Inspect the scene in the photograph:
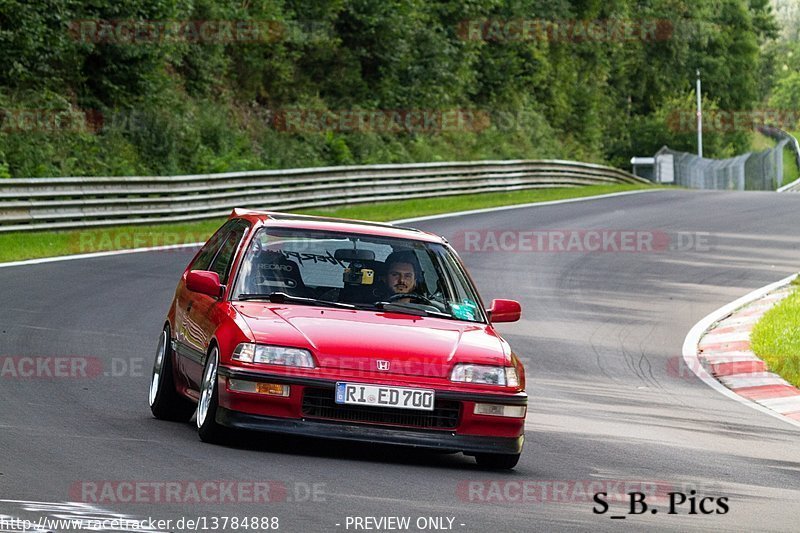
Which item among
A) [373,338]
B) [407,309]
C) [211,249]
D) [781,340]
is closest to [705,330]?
[781,340]

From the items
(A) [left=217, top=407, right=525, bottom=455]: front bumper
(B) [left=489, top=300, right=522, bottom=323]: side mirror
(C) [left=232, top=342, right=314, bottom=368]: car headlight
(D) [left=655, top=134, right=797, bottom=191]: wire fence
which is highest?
(C) [left=232, top=342, right=314, bottom=368]: car headlight

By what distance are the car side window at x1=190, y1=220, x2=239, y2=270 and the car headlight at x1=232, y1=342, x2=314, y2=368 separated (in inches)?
80.1

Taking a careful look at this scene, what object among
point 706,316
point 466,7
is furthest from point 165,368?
point 466,7

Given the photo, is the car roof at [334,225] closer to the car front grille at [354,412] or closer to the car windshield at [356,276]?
the car windshield at [356,276]

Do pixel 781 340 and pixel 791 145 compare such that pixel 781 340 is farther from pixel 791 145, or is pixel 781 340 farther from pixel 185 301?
pixel 791 145

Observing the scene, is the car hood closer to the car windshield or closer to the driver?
the car windshield

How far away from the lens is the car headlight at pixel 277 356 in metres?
7.99

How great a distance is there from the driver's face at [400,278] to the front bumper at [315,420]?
47.6 inches


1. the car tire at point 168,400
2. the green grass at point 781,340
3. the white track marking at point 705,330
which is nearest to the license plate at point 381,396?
the car tire at point 168,400

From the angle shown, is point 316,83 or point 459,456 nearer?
point 459,456

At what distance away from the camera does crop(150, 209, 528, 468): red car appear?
7.95 meters

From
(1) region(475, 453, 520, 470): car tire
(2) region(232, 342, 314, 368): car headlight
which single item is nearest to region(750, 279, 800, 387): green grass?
(1) region(475, 453, 520, 470): car tire

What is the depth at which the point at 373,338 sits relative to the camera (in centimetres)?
819

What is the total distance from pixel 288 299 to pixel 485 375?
4.52 ft
